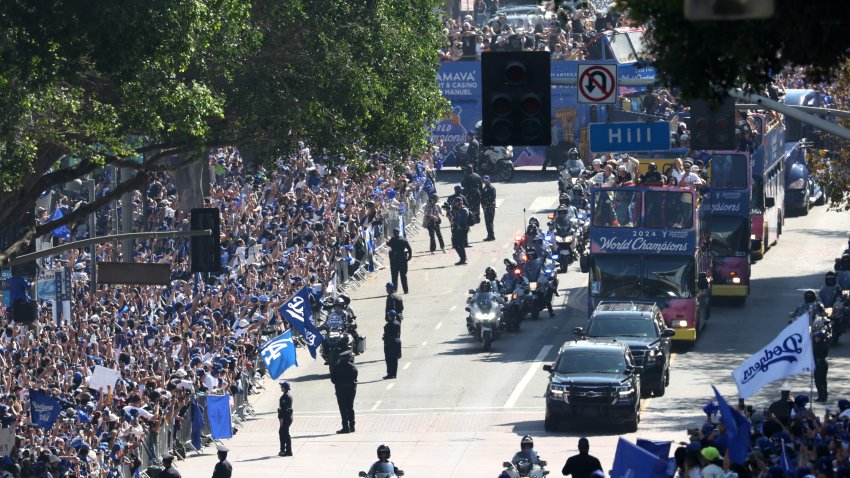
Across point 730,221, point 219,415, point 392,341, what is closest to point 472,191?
point 730,221

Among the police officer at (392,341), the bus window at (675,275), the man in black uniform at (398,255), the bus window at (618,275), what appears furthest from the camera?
the man in black uniform at (398,255)

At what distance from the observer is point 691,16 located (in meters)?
9.52

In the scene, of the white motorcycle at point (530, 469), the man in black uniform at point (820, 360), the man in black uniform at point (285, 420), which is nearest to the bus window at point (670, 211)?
the man in black uniform at point (820, 360)

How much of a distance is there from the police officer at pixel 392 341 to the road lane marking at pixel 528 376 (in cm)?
251

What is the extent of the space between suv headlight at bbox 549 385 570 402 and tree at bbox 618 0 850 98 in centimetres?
1665

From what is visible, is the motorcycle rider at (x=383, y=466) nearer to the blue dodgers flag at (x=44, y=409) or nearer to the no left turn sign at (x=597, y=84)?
the blue dodgers flag at (x=44, y=409)

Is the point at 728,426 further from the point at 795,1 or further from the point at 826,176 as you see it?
the point at 826,176

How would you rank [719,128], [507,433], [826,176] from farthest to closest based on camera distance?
[826,176]
[507,433]
[719,128]

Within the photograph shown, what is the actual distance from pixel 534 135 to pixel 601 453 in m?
11.1

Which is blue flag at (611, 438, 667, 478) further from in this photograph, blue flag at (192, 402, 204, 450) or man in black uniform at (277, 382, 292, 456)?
blue flag at (192, 402, 204, 450)

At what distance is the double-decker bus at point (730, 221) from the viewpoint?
1625 inches

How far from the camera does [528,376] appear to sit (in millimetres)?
35531

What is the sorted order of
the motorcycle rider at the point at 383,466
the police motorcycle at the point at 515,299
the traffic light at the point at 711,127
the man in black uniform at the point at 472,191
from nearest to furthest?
the motorcycle rider at the point at 383,466 → the traffic light at the point at 711,127 → the police motorcycle at the point at 515,299 → the man in black uniform at the point at 472,191

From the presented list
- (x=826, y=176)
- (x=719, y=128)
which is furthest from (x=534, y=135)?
(x=826, y=176)
